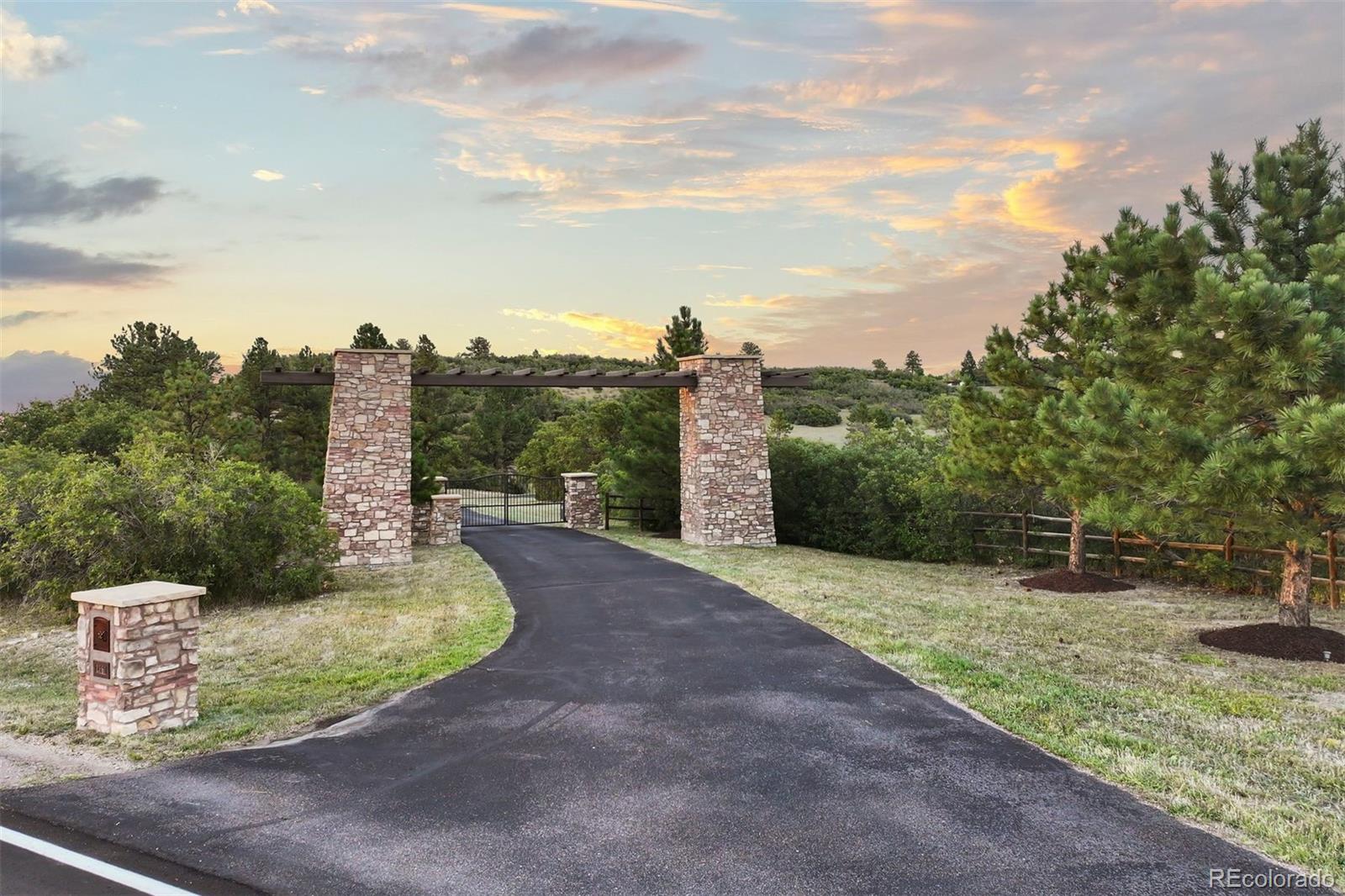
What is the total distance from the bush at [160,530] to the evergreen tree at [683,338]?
37.3 feet

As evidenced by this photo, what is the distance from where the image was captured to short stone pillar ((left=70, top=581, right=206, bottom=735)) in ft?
21.9

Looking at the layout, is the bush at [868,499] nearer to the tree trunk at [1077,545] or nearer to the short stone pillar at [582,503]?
the tree trunk at [1077,545]

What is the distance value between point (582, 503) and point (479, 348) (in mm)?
50339

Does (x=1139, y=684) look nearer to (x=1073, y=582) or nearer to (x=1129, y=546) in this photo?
(x=1073, y=582)

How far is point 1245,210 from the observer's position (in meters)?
10.4

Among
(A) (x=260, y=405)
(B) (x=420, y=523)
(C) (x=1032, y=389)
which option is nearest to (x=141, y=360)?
(A) (x=260, y=405)

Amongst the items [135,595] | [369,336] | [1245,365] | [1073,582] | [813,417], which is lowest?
[1073,582]

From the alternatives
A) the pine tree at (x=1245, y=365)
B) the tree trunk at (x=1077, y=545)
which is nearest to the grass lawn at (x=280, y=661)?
the pine tree at (x=1245, y=365)

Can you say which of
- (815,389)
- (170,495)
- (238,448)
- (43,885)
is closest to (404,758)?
(43,885)

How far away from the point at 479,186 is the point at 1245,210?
13.1m

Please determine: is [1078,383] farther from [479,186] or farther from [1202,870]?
[479,186]

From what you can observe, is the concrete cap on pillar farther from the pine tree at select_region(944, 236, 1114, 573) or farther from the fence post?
the fence post

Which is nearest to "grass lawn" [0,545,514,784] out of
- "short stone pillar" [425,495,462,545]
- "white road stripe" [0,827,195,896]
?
"white road stripe" [0,827,195,896]

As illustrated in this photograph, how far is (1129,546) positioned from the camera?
52.3 ft
